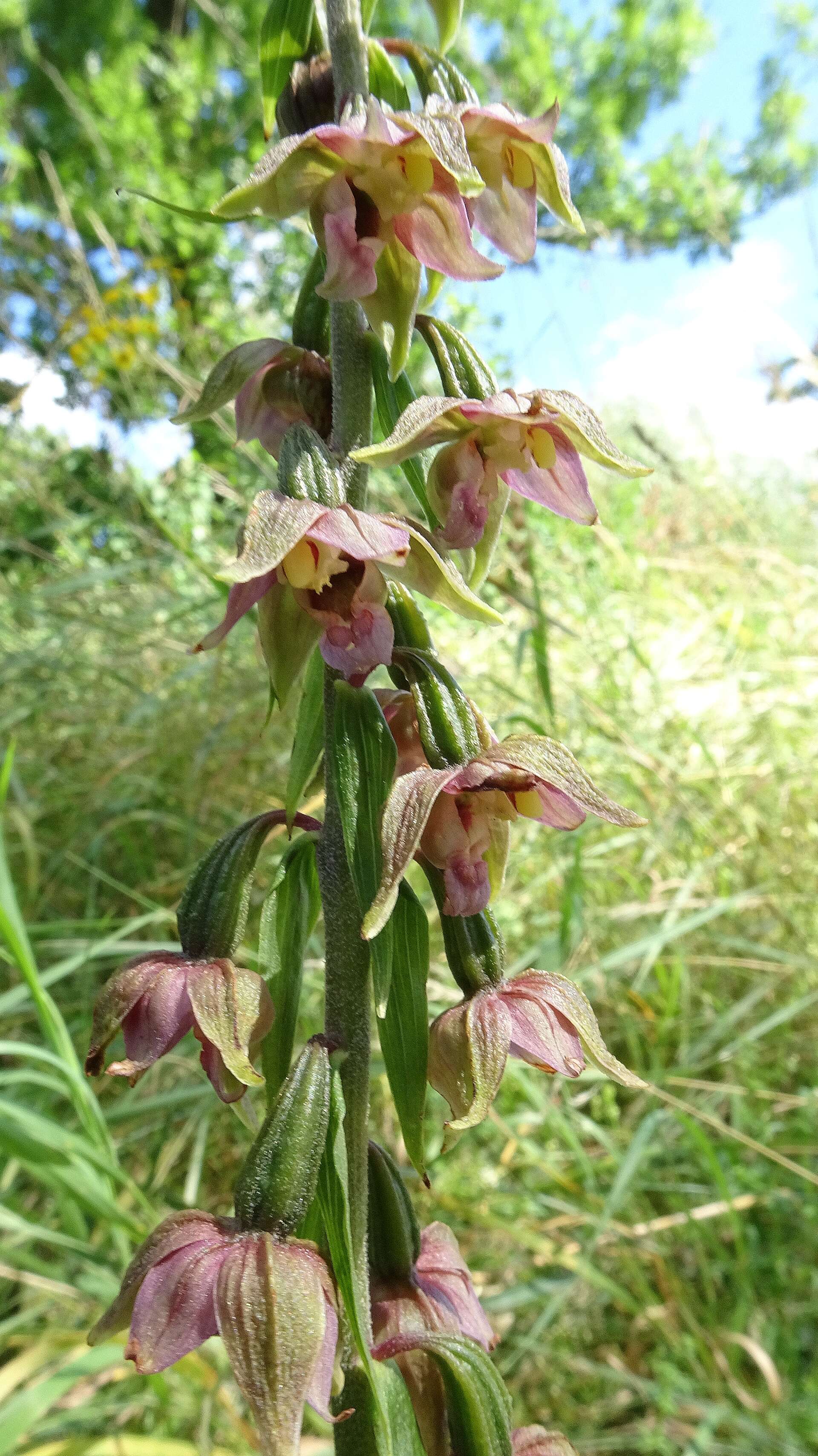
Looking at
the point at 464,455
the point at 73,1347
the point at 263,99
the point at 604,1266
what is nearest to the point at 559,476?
the point at 464,455

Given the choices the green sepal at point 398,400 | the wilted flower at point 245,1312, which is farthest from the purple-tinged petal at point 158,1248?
the green sepal at point 398,400

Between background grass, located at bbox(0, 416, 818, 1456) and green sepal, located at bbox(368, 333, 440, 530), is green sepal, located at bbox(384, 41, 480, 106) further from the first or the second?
background grass, located at bbox(0, 416, 818, 1456)

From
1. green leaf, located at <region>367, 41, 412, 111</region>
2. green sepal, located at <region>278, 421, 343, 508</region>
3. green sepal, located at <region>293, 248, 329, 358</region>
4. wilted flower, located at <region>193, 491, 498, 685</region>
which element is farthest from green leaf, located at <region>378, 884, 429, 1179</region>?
green leaf, located at <region>367, 41, 412, 111</region>

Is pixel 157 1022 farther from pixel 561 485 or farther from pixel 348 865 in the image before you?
pixel 561 485

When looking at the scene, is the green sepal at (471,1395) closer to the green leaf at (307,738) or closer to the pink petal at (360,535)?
the green leaf at (307,738)

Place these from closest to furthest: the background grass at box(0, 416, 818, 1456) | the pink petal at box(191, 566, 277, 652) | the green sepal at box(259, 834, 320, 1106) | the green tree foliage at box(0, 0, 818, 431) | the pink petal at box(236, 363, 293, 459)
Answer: the pink petal at box(191, 566, 277, 652)
the green sepal at box(259, 834, 320, 1106)
the pink petal at box(236, 363, 293, 459)
the background grass at box(0, 416, 818, 1456)
the green tree foliage at box(0, 0, 818, 431)

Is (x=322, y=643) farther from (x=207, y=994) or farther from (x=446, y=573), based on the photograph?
(x=207, y=994)

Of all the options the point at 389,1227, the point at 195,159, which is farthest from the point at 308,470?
the point at 195,159
